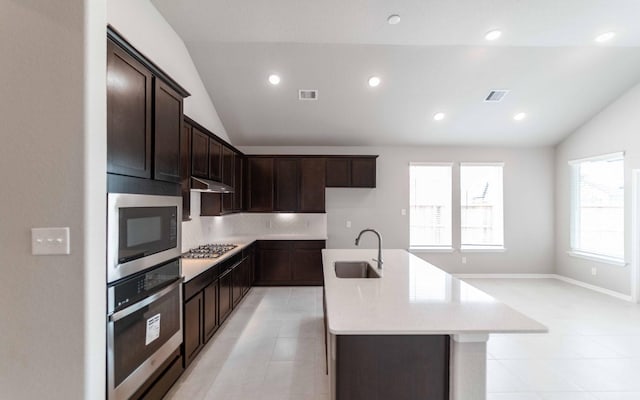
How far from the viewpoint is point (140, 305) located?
1.72 meters

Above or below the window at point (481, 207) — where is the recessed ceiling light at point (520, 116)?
above

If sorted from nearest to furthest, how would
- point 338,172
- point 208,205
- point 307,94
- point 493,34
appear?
point 493,34, point 208,205, point 307,94, point 338,172

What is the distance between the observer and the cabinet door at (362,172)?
210 inches

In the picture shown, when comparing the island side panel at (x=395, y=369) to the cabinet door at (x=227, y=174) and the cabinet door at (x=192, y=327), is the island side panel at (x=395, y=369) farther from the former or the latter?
the cabinet door at (x=227, y=174)

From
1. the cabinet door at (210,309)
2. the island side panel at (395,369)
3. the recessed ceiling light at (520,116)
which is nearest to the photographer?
the island side panel at (395,369)

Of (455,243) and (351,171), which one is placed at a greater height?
(351,171)

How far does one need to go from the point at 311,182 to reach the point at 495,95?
3.28 metres

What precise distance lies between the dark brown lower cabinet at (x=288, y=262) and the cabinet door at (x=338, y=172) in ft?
3.89

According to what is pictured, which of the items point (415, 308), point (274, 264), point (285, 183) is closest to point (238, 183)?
point (285, 183)

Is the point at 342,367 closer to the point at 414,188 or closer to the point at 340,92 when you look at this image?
the point at 340,92

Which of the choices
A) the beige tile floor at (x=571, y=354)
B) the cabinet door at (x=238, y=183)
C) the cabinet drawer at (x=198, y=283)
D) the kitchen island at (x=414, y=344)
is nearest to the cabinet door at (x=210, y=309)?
the cabinet drawer at (x=198, y=283)

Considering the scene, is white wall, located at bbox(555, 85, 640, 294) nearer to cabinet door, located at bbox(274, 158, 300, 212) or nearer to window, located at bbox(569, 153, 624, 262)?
window, located at bbox(569, 153, 624, 262)
